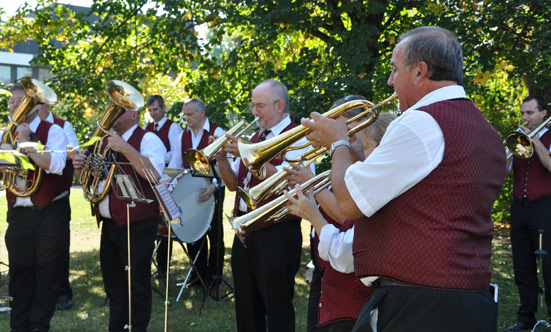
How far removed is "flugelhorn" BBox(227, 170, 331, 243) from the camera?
336cm

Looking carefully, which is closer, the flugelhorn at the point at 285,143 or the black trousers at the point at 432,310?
the black trousers at the point at 432,310

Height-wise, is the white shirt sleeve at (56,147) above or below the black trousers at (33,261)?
above

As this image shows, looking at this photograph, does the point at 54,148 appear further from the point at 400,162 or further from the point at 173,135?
the point at 400,162

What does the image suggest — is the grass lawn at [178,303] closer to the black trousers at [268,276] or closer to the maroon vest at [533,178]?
the maroon vest at [533,178]

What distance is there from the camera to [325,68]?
838 centimetres

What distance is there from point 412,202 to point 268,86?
8.59 feet

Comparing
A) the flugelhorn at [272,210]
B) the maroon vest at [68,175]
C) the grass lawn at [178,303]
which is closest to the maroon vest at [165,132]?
the grass lawn at [178,303]

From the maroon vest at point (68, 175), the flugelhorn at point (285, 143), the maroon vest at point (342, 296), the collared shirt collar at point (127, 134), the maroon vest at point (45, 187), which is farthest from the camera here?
the maroon vest at point (68, 175)

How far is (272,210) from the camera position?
3.57 m

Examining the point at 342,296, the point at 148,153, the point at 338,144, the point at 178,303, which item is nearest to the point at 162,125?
the point at 178,303

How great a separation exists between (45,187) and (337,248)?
3.54 metres

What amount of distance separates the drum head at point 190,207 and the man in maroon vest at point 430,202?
15.6 feet

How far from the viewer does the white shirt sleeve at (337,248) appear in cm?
313

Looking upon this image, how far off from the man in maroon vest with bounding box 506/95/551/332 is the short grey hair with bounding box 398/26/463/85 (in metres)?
4.03
